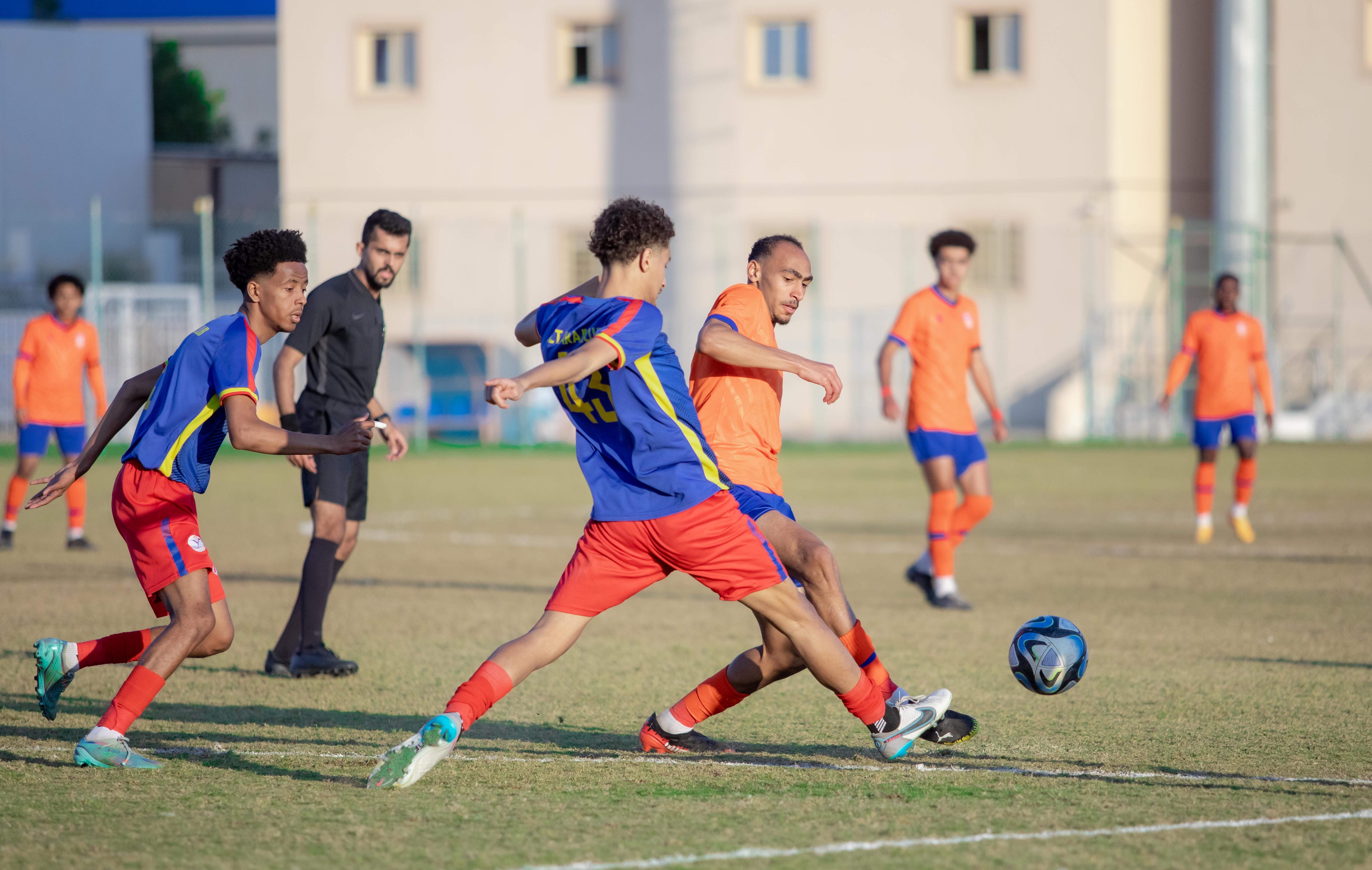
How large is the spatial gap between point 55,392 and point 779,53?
20.5 m

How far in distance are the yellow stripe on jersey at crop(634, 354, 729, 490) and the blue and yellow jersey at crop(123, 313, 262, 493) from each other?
142 centimetres

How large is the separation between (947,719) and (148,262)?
28.0 m

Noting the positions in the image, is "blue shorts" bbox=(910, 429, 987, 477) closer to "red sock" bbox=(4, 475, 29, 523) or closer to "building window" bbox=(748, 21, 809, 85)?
"red sock" bbox=(4, 475, 29, 523)

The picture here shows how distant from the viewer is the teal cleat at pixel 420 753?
15.1 ft

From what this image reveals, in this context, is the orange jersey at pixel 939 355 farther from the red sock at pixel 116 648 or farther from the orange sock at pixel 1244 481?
the red sock at pixel 116 648

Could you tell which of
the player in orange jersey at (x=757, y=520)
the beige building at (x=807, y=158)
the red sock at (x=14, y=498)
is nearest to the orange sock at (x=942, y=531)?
the player in orange jersey at (x=757, y=520)

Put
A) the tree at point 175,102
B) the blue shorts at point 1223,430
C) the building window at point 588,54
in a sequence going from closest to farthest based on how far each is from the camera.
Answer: the blue shorts at point 1223,430 → the building window at point 588,54 → the tree at point 175,102

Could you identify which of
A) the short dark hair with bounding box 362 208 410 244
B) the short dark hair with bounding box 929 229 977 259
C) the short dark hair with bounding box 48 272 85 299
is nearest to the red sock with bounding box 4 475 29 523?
the short dark hair with bounding box 48 272 85 299

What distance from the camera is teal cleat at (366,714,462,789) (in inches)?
182

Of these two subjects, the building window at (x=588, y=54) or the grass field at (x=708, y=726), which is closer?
the grass field at (x=708, y=726)

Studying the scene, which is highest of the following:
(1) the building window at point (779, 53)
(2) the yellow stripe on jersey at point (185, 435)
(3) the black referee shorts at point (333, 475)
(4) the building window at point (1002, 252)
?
(1) the building window at point (779, 53)

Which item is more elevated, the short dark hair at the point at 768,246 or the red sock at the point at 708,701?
the short dark hair at the point at 768,246

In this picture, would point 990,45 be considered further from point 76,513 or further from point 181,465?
point 181,465

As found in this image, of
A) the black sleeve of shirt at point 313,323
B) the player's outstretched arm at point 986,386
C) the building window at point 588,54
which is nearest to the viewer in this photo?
the black sleeve of shirt at point 313,323
